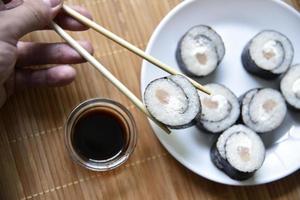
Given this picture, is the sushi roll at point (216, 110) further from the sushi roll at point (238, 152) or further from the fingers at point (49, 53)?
the fingers at point (49, 53)

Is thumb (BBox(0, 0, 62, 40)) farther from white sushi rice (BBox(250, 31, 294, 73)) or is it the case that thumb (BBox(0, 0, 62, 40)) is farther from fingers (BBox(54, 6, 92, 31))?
white sushi rice (BBox(250, 31, 294, 73))

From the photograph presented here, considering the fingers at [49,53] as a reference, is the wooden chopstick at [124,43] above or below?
above

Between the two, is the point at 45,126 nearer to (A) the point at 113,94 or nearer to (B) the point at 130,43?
(A) the point at 113,94

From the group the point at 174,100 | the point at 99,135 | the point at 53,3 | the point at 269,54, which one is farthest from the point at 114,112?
the point at 269,54

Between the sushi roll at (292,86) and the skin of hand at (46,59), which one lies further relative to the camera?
the sushi roll at (292,86)

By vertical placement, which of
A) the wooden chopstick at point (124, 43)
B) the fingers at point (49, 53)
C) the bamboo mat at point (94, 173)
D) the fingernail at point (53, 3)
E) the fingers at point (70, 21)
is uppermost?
the fingernail at point (53, 3)

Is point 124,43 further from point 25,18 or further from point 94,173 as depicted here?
point 94,173

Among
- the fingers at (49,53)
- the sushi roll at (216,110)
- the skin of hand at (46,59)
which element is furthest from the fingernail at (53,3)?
the sushi roll at (216,110)
